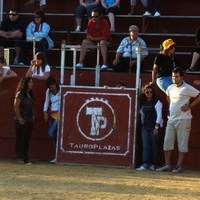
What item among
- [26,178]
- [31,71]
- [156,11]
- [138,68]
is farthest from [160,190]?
[156,11]

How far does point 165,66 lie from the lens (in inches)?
474

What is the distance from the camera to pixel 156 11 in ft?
51.3

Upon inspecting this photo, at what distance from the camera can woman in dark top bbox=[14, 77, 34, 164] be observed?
40.2 feet

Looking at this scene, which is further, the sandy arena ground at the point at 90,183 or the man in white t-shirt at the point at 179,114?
the man in white t-shirt at the point at 179,114

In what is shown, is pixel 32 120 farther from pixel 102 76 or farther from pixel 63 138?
pixel 102 76

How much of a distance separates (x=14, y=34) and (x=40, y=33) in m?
0.65

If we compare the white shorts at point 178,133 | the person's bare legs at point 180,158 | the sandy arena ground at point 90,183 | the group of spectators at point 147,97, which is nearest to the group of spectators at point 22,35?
the group of spectators at point 147,97

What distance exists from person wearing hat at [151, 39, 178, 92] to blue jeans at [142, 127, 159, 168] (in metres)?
0.82

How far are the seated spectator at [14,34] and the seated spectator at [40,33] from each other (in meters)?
0.23

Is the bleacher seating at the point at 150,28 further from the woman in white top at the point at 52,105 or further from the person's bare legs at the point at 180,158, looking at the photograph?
the person's bare legs at the point at 180,158

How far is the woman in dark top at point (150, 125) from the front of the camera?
12023 millimetres

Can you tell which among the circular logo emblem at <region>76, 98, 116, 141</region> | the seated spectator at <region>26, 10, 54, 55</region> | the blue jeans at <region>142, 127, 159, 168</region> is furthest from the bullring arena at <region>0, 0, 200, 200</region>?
the seated spectator at <region>26, 10, 54, 55</region>

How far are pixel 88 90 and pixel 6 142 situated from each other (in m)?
1.98

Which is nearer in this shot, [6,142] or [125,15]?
[6,142]
